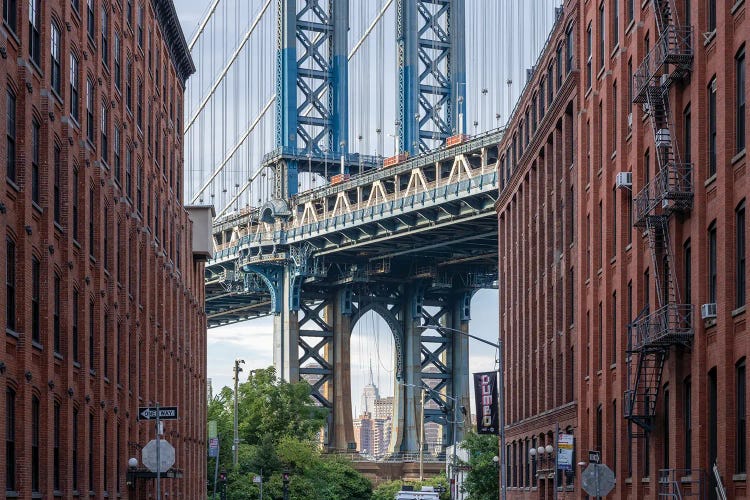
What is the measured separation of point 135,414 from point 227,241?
308 feet

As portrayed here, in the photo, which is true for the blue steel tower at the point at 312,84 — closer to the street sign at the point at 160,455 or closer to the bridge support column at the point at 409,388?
the bridge support column at the point at 409,388

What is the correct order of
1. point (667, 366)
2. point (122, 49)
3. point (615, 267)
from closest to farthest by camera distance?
point (667, 366) → point (615, 267) → point (122, 49)

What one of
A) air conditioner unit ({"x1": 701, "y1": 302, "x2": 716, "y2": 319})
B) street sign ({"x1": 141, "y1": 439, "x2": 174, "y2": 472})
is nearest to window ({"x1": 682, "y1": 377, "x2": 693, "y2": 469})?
air conditioner unit ({"x1": 701, "y1": 302, "x2": 716, "y2": 319})

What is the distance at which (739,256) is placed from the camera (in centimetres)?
3369

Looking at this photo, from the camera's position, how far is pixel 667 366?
131 feet

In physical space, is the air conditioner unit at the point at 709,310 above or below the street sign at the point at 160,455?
above

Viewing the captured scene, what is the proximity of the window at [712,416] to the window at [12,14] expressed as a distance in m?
17.0

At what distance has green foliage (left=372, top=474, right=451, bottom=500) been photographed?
413ft

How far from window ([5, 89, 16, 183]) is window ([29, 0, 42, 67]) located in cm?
234

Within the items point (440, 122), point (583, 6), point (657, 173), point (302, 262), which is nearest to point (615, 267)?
point (657, 173)

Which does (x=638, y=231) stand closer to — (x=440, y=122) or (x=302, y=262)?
(x=302, y=262)

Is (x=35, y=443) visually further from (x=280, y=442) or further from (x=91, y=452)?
(x=280, y=442)

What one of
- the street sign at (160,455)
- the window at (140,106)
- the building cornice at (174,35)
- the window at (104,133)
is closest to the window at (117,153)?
the window at (104,133)

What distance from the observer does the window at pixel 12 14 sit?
113ft
